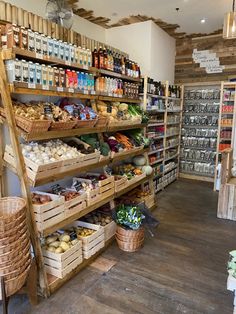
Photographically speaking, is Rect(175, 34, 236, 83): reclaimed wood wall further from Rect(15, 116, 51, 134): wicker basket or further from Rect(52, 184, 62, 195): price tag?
Rect(15, 116, 51, 134): wicker basket

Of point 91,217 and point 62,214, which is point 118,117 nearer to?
point 91,217

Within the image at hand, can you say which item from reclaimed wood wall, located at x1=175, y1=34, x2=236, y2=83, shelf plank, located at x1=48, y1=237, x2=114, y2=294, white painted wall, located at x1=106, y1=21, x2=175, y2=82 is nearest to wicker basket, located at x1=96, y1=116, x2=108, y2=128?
shelf plank, located at x1=48, y1=237, x2=114, y2=294

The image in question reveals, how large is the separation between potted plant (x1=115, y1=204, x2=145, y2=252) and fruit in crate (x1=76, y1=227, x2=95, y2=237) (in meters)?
0.32

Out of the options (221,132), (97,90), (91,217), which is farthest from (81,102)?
(221,132)

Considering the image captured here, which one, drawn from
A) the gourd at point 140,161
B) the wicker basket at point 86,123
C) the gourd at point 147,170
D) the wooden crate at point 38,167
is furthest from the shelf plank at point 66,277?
the gourd at point 140,161

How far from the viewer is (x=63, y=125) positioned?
245cm

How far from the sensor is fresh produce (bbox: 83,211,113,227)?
3.15 metres

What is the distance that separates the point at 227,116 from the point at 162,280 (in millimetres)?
3972

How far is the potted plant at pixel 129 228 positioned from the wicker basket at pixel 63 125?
1.12 metres

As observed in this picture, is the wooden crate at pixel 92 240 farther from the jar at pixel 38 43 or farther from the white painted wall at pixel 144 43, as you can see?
the white painted wall at pixel 144 43

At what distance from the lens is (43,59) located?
2.32 metres

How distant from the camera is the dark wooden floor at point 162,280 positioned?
217 centimetres

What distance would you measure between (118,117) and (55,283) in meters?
2.11

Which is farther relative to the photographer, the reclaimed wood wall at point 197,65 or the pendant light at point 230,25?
the reclaimed wood wall at point 197,65
